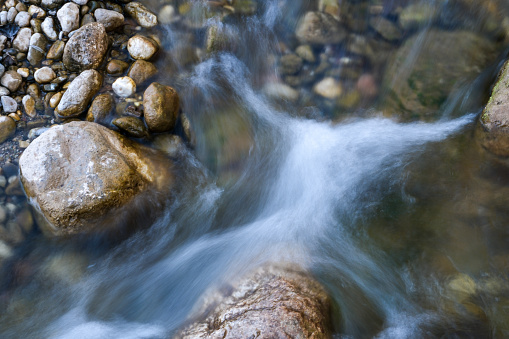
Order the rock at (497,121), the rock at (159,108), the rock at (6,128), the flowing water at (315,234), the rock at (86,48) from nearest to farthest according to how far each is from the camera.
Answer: the flowing water at (315,234)
the rock at (497,121)
the rock at (159,108)
the rock at (6,128)
the rock at (86,48)

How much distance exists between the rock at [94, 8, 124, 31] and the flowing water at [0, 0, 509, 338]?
1389 millimetres

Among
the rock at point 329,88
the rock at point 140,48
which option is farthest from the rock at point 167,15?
the rock at point 329,88

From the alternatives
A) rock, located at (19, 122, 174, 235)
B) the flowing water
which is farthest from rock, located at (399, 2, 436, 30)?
rock, located at (19, 122, 174, 235)

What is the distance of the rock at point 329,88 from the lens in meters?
4.46

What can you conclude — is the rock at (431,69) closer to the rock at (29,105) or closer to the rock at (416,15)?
the rock at (416,15)

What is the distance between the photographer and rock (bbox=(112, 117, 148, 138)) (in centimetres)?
418

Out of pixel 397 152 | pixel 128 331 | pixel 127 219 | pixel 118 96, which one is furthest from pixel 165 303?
pixel 397 152

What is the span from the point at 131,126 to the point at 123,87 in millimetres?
650

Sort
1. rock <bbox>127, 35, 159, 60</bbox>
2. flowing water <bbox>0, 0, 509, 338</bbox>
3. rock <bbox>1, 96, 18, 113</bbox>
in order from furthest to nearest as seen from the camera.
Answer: rock <bbox>127, 35, 159, 60</bbox> < rock <bbox>1, 96, 18, 113</bbox> < flowing water <bbox>0, 0, 509, 338</bbox>

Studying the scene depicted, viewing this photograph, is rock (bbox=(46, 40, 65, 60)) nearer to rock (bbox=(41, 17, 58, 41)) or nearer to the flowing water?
rock (bbox=(41, 17, 58, 41))

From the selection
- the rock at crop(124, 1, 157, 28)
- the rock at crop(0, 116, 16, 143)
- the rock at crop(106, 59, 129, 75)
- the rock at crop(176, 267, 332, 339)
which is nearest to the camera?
the rock at crop(176, 267, 332, 339)

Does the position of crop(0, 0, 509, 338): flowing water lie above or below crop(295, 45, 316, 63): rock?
below

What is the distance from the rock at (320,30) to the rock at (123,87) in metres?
2.44

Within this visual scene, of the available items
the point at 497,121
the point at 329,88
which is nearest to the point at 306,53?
the point at 329,88
